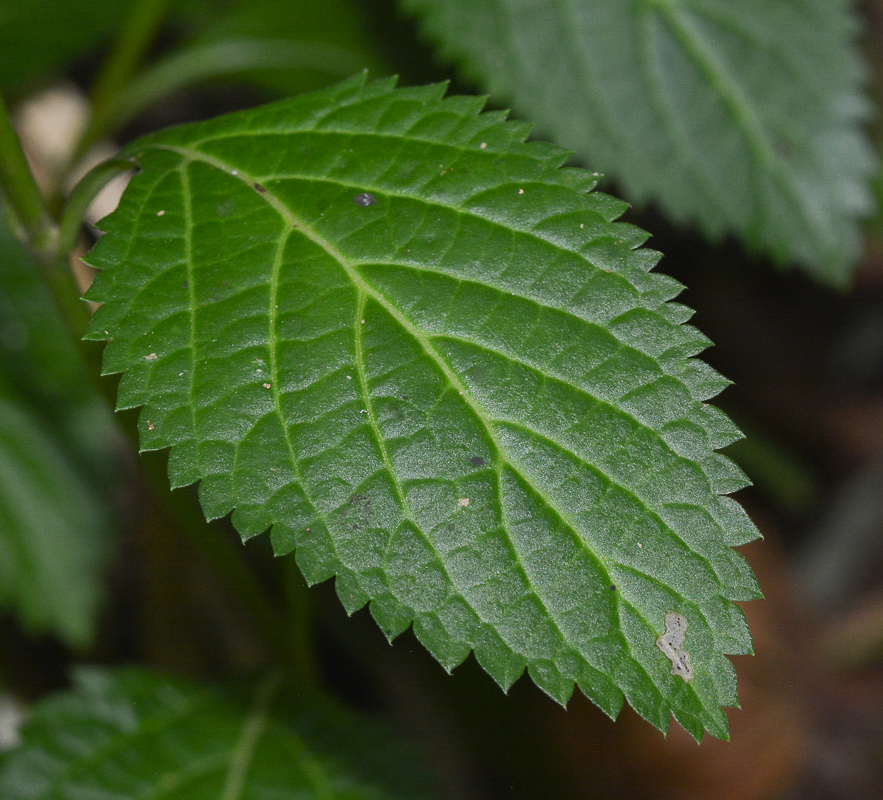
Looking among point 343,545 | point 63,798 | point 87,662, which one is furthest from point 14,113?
point 343,545

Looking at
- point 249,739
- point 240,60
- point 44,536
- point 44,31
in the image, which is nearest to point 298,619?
point 249,739

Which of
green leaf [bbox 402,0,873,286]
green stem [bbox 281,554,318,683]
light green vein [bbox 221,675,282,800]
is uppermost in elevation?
green leaf [bbox 402,0,873,286]

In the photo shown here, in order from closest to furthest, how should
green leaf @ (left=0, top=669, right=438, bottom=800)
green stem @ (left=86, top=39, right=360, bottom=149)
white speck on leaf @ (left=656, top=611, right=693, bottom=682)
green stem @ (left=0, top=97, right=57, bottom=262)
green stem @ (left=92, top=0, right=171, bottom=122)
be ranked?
white speck on leaf @ (left=656, top=611, right=693, bottom=682)
green stem @ (left=0, top=97, right=57, bottom=262)
green leaf @ (left=0, top=669, right=438, bottom=800)
green stem @ (left=92, top=0, right=171, bottom=122)
green stem @ (left=86, top=39, right=360, bottom=149)

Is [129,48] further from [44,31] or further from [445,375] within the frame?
[445,375]

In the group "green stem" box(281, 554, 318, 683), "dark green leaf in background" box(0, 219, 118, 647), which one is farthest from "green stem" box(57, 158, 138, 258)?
"dark green leaf in background" box(0, 219, 118, 647)

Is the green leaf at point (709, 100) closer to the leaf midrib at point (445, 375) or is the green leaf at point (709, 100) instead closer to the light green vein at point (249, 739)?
the leaf midrib at point (445, 375)

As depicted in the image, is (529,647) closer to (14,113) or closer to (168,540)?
(168,540)

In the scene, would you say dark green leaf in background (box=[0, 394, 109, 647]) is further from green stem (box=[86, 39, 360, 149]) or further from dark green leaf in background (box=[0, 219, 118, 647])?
green stem (box=[86, 39, 360, 149])

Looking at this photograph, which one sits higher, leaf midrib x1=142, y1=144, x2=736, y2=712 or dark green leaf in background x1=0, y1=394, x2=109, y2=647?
dark green leaf in background x1=0, y1=394, x2=109, y2=647
